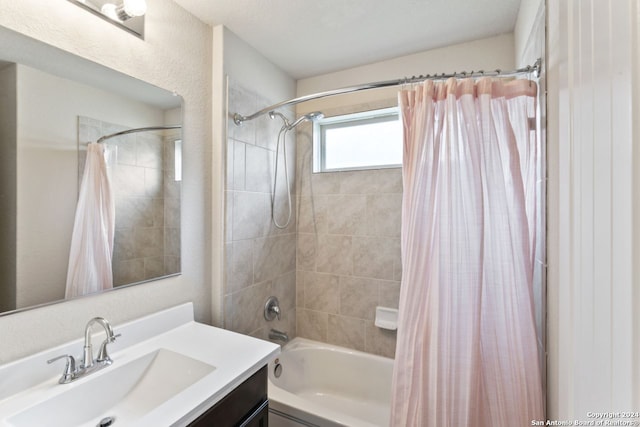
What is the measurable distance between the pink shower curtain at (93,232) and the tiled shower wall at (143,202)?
27mm

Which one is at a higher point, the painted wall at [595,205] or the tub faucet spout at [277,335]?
the painted wall at [595,205]

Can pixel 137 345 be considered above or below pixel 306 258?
below

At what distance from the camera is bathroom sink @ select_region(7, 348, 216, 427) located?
0.83m

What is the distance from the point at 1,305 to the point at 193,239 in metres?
0.71

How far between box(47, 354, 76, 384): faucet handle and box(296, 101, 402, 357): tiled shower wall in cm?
145

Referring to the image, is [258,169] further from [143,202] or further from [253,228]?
[143,202]

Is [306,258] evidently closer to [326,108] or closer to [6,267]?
[326,108]

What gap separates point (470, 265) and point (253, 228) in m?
1.23

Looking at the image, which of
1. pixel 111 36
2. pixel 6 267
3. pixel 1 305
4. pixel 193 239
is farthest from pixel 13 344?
pixel 111 36

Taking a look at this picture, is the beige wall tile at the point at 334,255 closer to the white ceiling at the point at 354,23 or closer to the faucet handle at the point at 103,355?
the white ceiling at the point at 354,23

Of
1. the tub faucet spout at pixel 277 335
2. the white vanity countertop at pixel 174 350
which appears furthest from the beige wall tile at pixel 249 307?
the white vanity countertop at pixel 174 350

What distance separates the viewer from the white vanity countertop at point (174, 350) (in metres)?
0.80

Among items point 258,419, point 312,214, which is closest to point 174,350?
point 258,419

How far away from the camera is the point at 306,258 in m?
2.21
